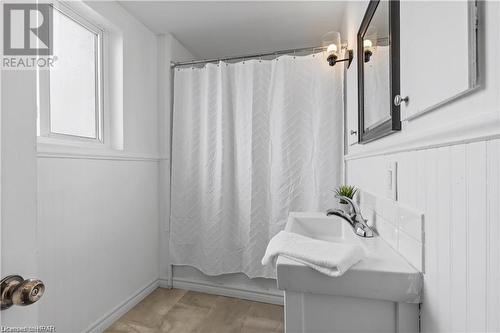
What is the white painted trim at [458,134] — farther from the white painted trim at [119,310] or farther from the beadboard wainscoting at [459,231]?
the white painted trim at [119,310]

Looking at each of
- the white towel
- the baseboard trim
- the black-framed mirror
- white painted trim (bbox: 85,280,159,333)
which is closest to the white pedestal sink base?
the white towel

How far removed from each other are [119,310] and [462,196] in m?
A: 2.26

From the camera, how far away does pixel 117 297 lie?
6.76 feet

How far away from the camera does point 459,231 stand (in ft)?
1.95

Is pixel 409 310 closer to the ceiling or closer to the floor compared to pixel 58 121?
closer to the floor

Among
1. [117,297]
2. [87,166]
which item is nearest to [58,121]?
[87,166]

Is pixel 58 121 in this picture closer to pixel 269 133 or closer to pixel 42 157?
pixel 42 157

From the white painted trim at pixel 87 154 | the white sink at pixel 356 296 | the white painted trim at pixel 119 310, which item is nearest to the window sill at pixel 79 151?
the white painted trim at pixel 87 154

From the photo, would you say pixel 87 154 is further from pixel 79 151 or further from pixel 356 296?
pixel 356 296

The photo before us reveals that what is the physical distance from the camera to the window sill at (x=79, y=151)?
1.50 m

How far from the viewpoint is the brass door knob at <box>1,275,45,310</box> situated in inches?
19.9

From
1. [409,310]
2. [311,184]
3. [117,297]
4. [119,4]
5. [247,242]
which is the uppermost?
[119,4]

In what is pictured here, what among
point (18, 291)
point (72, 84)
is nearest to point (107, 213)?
point (72, 84)

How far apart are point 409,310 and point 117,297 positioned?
1981 millimetres
